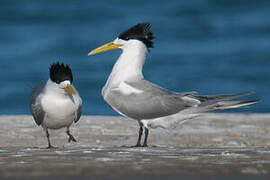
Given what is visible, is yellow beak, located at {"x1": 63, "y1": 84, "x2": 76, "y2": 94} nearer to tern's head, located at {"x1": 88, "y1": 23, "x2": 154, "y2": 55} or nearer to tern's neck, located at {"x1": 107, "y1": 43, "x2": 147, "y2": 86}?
tern's neck, located at {"x1": 107, "y1": 43, "x2": 147, "y2": 86}

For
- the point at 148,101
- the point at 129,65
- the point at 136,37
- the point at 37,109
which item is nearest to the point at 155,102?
A: the point at 148,101

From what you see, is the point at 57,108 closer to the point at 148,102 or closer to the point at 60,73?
the point at 60,73

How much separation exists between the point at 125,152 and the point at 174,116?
1.08m

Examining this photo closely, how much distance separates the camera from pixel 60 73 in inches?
227

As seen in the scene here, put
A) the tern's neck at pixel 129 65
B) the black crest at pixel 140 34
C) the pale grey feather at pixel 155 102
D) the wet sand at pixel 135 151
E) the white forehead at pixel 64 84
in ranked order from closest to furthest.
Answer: the wet sand at pixel 135 151
the pale grey feather at pixel 155 102
the tern's neck at pixel 129 65
the black crest at pixel 140 34
the white forehead at pixel 64 84

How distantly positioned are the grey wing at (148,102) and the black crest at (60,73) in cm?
65

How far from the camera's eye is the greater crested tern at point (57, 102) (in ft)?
18.5

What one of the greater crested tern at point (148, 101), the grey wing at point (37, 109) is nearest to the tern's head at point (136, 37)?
the greater crested tern at point (148, 101)

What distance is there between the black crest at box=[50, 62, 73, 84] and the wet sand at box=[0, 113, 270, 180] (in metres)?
0.62

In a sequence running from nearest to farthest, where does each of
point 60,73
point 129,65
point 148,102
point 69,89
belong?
point 148,102, point 129,65, point 69,89, point 60,73

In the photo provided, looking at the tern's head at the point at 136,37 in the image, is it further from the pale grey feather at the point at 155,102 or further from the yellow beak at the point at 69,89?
the yellow beak at the point at 69,89

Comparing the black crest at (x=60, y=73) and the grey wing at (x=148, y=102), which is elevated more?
the black crest at (x=60, y=73)

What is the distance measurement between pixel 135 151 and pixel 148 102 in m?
0.86

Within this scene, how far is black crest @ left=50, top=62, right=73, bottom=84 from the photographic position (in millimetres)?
5750
